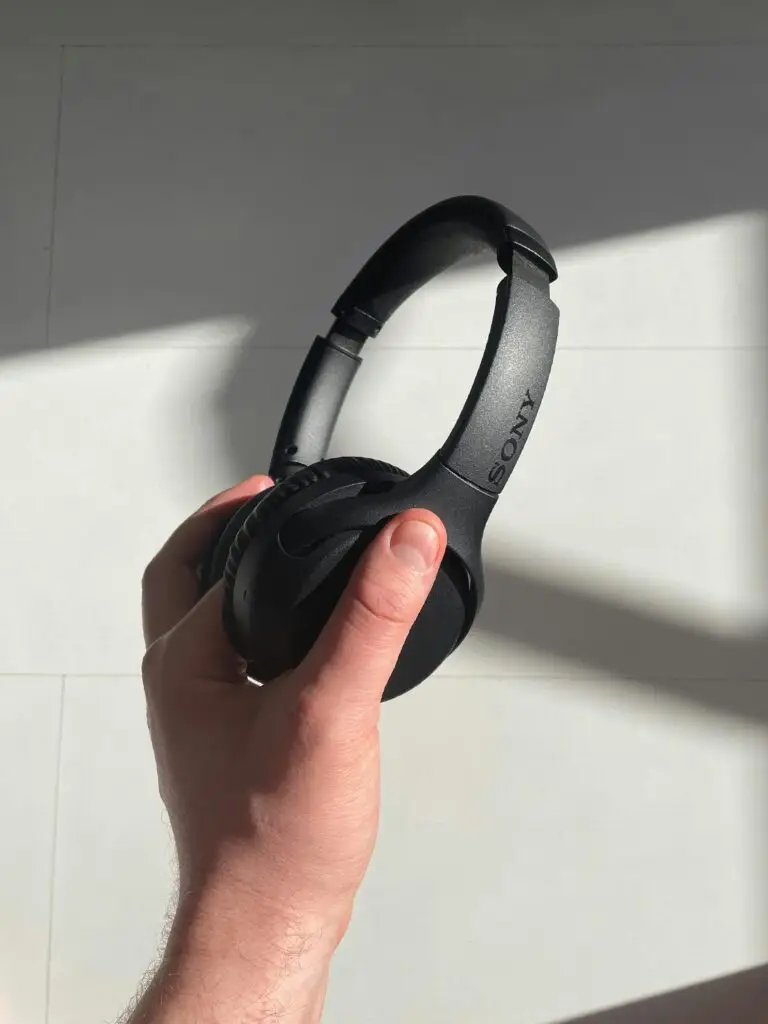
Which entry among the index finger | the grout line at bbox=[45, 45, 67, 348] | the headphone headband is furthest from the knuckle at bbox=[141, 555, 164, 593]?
the grout line at bbox=[45, 45, 67, 348]

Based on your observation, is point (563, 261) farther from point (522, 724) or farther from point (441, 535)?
point (441, 535)

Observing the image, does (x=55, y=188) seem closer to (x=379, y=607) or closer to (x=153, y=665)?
(x=153, y=665)

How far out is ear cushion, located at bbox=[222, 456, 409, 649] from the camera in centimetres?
51

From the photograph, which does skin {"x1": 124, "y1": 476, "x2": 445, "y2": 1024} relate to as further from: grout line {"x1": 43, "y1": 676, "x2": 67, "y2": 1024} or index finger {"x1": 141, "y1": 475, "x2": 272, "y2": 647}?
grout line {"x1": 43, "y1": 676, "x2": 67, "y2": 1024}

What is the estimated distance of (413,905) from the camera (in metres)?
1.00

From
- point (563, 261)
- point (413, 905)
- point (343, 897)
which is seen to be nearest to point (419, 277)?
point (343, 897)

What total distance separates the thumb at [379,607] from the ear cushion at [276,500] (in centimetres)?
6

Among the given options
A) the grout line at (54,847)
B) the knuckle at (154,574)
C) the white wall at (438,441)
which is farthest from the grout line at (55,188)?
the knuckle at (154,574)

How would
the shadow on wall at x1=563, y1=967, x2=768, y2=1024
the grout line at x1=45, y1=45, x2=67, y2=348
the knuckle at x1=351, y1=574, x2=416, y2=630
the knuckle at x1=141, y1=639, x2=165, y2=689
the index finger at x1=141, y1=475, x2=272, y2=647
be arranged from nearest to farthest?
the knuckle at x1=351, y1=574, x2=416, y2=630, the knuckle at x1=141, y1=639, x2=165, y2=689, the index finger at x1=141, y1=475, x2=272, y2=647, the shadow on wall at x1=563, y1=967, x2=768, y2=1024, the grout line at x1=45, y1=45, x2=67, y2=348

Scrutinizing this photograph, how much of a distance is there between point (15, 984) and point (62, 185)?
0.97 m

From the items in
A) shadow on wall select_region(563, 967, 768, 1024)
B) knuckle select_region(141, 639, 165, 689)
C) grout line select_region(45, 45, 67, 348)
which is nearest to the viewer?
knuckle select_region(141, 639, 165, 689)

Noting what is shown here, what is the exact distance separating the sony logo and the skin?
48 millimetres

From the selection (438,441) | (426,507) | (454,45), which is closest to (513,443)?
A: (426,507)

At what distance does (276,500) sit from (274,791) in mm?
159
